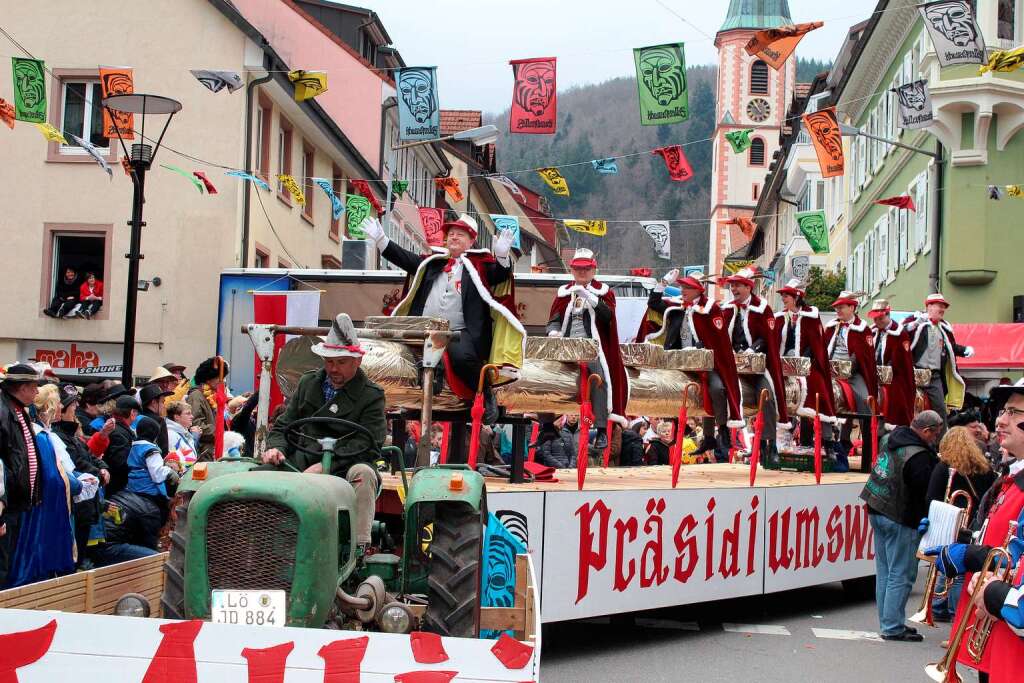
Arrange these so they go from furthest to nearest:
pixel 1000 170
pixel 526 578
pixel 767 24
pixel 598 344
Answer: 1. pixel 767 24
2. pixel 1000 170
3. pixel 598 344
4. pixel 526 578

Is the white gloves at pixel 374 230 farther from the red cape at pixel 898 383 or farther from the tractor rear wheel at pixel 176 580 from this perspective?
the red cape at pixel 898 383

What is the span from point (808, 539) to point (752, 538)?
47.7 inches

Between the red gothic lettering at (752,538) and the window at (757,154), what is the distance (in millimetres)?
93484

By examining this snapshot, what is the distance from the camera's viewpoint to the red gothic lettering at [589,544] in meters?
10.4

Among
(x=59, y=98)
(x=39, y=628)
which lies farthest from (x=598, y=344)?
(x=59, y=98)

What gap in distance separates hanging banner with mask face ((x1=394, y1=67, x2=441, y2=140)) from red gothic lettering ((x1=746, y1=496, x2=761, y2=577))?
349 inches

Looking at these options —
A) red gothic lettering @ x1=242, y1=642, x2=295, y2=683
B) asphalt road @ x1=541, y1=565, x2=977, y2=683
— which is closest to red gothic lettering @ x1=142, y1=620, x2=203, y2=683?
red gothic lettering @ x1=242, y1=642, x2=295, y2=683

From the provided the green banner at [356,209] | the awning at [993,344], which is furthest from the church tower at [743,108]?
the green banner at [356,209]

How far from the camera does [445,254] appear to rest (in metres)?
11.1

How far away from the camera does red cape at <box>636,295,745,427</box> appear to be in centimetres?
1453


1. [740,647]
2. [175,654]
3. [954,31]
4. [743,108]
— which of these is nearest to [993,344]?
[954,31]

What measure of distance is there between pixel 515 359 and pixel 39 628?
5.62m

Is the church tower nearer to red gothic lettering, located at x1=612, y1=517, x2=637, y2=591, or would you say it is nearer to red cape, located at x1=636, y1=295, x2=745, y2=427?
red cape, located at x1=636, y1=295, x2=745, y2=427

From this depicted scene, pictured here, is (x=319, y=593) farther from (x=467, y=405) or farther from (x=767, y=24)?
(x=767, y=24)
